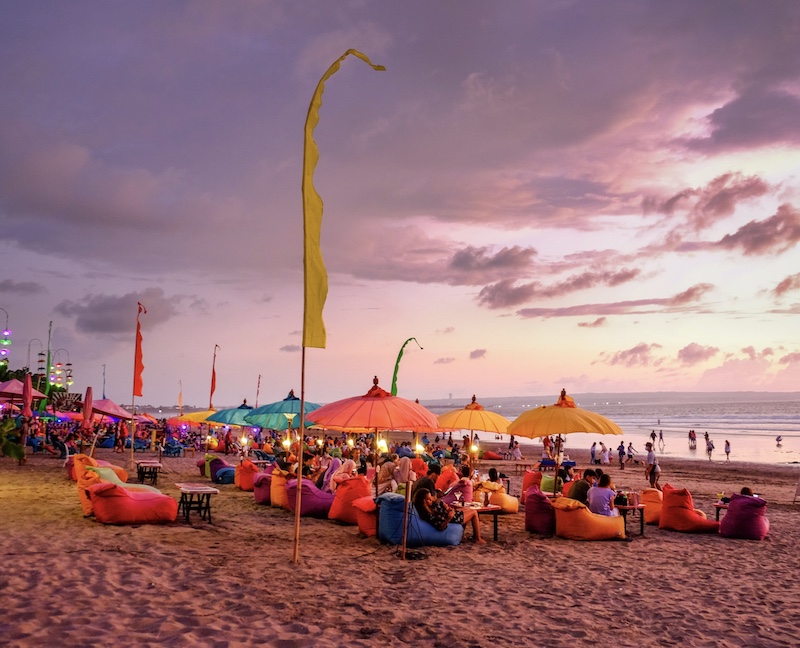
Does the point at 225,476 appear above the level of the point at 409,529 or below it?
below

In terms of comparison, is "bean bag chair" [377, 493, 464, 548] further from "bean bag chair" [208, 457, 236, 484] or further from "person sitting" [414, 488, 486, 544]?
"bean bag chair" [208, 457, 236, 484]

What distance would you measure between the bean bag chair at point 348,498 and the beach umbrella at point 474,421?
3176 millimetres

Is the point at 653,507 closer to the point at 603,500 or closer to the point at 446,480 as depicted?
the point at 603,500

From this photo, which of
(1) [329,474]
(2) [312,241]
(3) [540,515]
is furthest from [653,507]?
(2) [312,241]

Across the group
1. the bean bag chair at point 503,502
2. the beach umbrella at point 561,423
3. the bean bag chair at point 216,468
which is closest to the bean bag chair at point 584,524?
the beach umbrella at point 561,423

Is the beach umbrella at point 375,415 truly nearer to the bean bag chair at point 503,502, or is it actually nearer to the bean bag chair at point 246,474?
the bean bag chair at point 503,502

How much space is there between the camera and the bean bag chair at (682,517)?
36.4ft

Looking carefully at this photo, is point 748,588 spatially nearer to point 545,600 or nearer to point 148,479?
point 545,600

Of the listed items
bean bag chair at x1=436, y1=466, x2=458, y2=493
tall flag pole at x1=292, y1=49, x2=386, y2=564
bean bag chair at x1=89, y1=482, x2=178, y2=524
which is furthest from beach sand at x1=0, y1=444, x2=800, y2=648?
bean bag chair at x1=436, y1=466, x2=458, y2=493

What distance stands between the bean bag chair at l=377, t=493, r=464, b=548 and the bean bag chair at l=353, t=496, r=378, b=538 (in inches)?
7.2

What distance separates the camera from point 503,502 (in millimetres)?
12656

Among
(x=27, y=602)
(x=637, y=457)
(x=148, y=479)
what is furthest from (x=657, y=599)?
(x=637, y=457)

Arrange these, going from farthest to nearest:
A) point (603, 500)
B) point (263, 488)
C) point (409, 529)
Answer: point (263, 488) < point (603, 500) < point (409, 529)

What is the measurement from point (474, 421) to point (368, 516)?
5131mm
